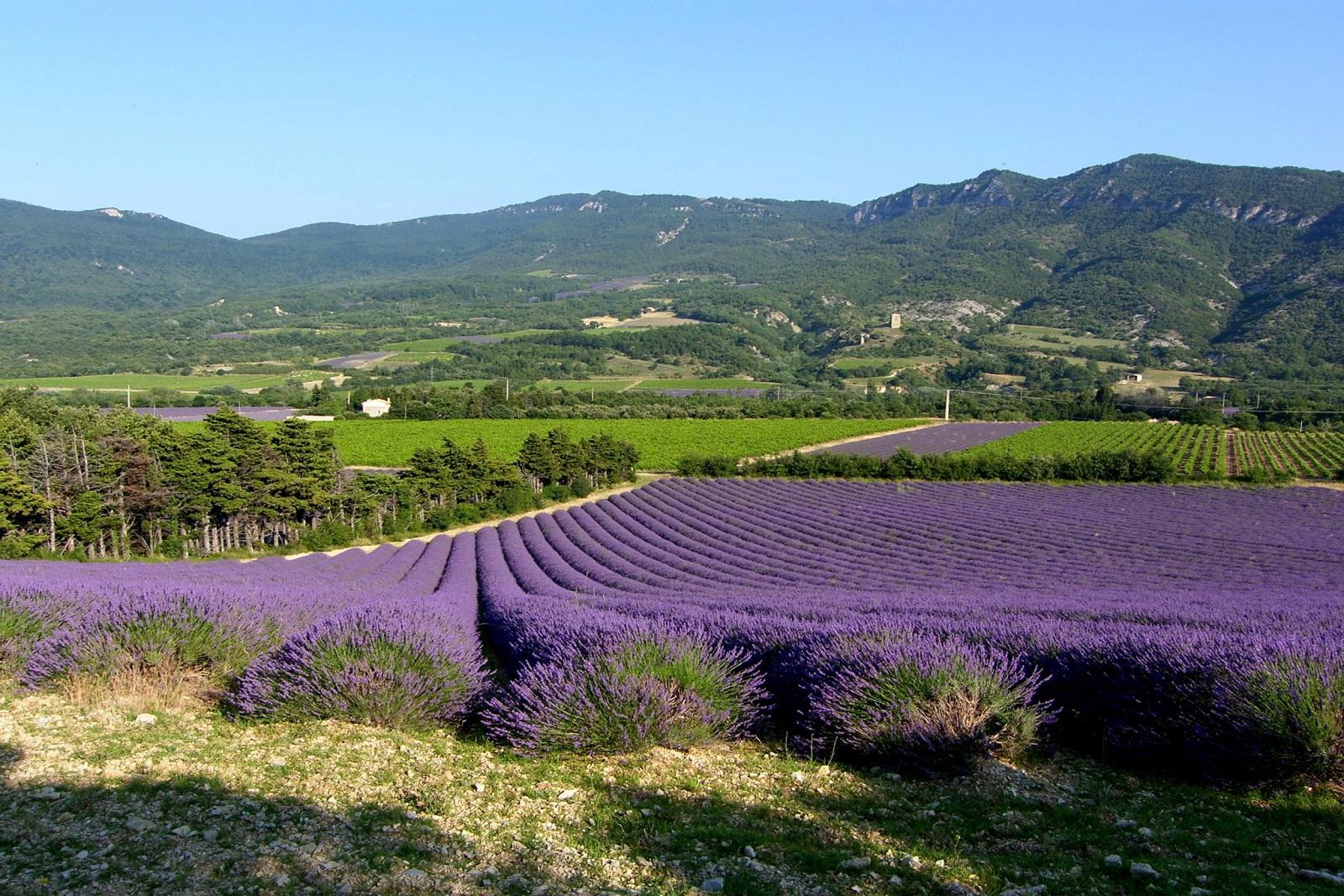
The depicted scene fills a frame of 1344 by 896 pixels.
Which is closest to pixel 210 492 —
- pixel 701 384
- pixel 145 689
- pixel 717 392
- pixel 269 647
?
pixel 269 647

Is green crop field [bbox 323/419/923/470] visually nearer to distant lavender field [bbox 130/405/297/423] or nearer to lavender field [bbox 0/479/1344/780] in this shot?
distant lavender field [bbox 130/405/297/423]

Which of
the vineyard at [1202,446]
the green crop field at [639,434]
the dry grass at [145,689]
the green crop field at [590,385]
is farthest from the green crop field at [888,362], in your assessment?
the dry grass at [145,689]

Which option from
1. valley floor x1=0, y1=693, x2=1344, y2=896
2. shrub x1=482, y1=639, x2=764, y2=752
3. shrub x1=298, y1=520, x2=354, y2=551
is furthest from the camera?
shrub x1=298, y1=520, x2=354, y2=551

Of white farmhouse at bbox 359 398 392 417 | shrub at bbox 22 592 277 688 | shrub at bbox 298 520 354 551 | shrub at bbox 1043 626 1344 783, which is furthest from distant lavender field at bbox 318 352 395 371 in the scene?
shrub at bbox 1043 626 1344 783

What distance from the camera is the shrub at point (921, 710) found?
5125 millimetres

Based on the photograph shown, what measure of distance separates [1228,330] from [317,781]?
148 m

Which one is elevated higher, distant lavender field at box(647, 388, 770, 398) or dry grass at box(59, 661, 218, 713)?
dry grass at box(59, 661, 218, 713)

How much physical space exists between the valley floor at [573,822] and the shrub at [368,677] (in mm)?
177

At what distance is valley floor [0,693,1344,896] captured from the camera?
11.7 ft

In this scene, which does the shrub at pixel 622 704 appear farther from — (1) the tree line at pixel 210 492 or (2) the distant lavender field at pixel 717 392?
(2) the distant lavender field at pixel 717 392

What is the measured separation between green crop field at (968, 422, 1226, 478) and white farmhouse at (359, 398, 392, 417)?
50011 millimetres

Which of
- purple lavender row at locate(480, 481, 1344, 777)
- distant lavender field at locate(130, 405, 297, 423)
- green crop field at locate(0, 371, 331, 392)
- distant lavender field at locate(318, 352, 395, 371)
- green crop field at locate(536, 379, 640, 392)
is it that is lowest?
green crop field at locate(536, 379, 640, 392)

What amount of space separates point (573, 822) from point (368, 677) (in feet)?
6.81

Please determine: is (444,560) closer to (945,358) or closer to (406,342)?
(945,358)
